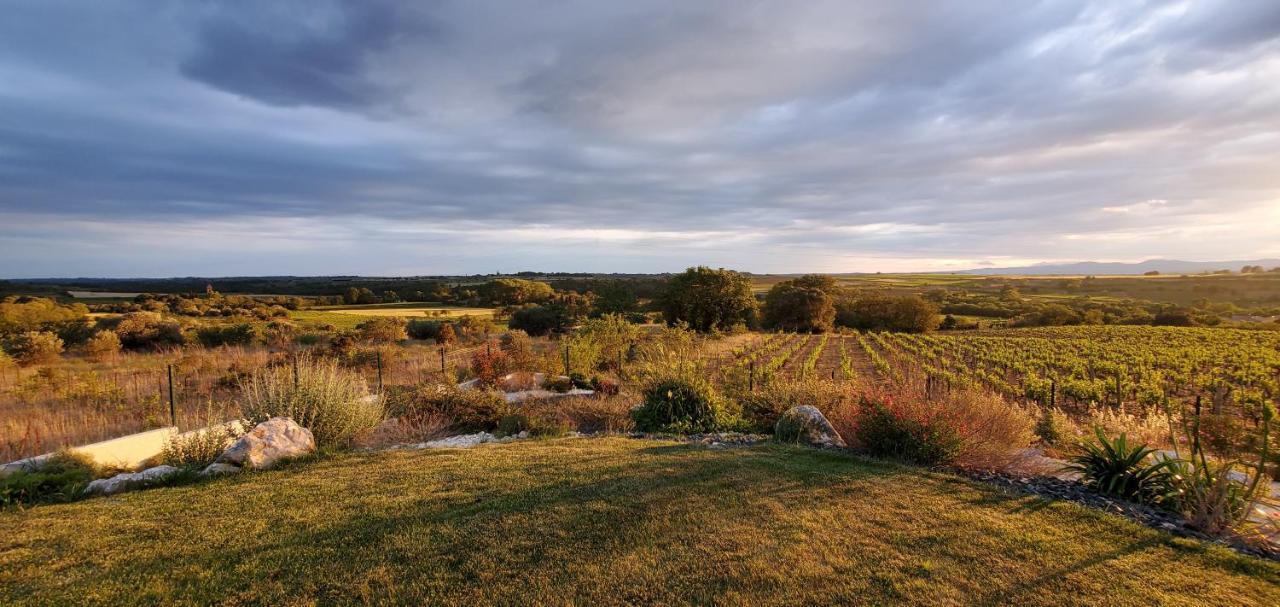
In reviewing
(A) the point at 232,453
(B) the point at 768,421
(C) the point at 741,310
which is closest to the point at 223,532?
(A) the point at 232,453

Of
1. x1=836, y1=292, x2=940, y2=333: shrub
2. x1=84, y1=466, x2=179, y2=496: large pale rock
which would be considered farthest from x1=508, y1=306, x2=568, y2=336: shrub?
x1=836, y1=292, x2=940, y2=333: shrub

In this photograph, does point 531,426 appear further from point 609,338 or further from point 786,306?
point 786,306

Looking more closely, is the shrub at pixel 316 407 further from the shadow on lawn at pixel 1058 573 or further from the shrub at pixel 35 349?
the shrub at pixel 35 349

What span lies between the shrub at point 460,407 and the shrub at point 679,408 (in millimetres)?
2761

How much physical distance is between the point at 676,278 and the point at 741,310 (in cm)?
580

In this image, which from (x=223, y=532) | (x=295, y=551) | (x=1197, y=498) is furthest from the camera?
(x=1197, y=498)

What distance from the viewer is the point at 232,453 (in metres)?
6.17

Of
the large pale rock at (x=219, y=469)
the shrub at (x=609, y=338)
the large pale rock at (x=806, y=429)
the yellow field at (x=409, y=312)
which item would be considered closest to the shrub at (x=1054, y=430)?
the large pale rock at (x=806, y=429)

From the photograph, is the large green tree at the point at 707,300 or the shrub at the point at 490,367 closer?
the shrub at the point at 490,367

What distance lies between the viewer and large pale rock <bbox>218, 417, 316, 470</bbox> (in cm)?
612

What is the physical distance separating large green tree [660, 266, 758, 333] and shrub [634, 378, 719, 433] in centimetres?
2888

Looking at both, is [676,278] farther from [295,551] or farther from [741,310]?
[295,551]

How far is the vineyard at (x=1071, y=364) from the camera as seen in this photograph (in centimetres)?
1514

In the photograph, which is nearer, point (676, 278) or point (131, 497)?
point (131, 497)
